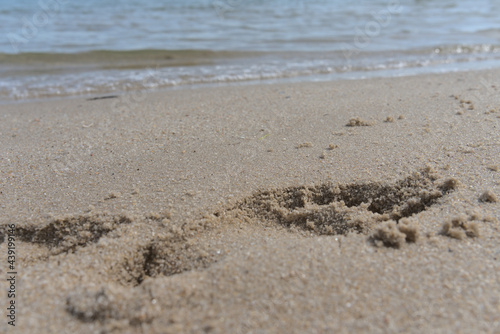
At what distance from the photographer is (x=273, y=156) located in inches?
96.3

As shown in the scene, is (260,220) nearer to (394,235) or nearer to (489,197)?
(394,235)

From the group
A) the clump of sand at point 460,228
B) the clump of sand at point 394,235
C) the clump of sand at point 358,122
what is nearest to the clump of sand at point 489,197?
the clump of sand at point 460,228

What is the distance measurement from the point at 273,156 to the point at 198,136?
68 centimetres

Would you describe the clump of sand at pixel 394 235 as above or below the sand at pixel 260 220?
above

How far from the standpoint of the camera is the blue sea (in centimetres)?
521

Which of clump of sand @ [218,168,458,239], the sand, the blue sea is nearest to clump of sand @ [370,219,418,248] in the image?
the sand

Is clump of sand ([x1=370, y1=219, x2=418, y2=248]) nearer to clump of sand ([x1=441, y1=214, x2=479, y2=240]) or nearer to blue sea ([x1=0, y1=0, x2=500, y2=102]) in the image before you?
clump of sand ([x1=441, y1=214, x2=479, y2=240])

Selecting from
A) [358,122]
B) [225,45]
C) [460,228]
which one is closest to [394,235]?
[460,228]

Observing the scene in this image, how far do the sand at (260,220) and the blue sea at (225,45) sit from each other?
1.94m

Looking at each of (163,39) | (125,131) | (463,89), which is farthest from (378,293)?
(163,39)

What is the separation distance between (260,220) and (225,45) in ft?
18.4

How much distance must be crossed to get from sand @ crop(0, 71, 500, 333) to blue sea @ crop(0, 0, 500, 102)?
6.37 ft

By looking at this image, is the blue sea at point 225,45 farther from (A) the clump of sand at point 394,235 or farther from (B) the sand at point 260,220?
(A) the clump of sand at point 394,235

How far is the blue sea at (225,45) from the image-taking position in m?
5.21
